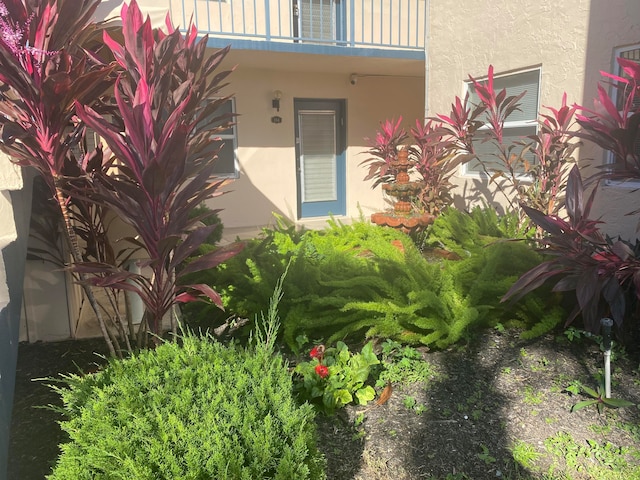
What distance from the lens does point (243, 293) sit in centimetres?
366

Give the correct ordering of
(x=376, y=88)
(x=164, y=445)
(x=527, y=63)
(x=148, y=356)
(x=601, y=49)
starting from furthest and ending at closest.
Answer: (x=376, y=88), (x=527, y=63), (x=601, y=49), (x=148, y=356), (x=164, y=445)

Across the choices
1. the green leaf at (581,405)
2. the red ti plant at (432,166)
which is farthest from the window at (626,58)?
the green leaf at (581,405)

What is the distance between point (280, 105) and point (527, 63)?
177 inches

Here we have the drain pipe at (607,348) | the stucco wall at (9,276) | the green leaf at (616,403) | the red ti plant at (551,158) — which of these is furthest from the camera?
the red ti plant at (551,158)

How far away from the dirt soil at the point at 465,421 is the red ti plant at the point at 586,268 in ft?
1.27

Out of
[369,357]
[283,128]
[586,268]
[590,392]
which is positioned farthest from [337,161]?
[590,392]

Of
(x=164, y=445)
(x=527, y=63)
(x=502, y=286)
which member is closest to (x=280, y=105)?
(x=527, y=63)

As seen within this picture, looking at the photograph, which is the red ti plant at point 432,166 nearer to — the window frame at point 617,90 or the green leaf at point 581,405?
the window frame at point 617,90

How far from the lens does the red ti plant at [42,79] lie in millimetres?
2158

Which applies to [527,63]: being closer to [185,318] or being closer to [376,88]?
[376,88]

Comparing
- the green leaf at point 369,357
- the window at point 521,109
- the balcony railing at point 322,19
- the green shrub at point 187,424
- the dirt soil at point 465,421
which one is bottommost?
the dirt soil at point 465,421

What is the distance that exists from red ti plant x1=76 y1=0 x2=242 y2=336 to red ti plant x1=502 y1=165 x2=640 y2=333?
75.4 inches

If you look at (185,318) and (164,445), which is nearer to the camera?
(164,445)

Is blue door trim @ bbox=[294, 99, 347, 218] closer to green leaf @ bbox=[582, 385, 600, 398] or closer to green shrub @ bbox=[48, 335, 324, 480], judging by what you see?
green leaf @ bbox=[582, 385, 600, 398]
